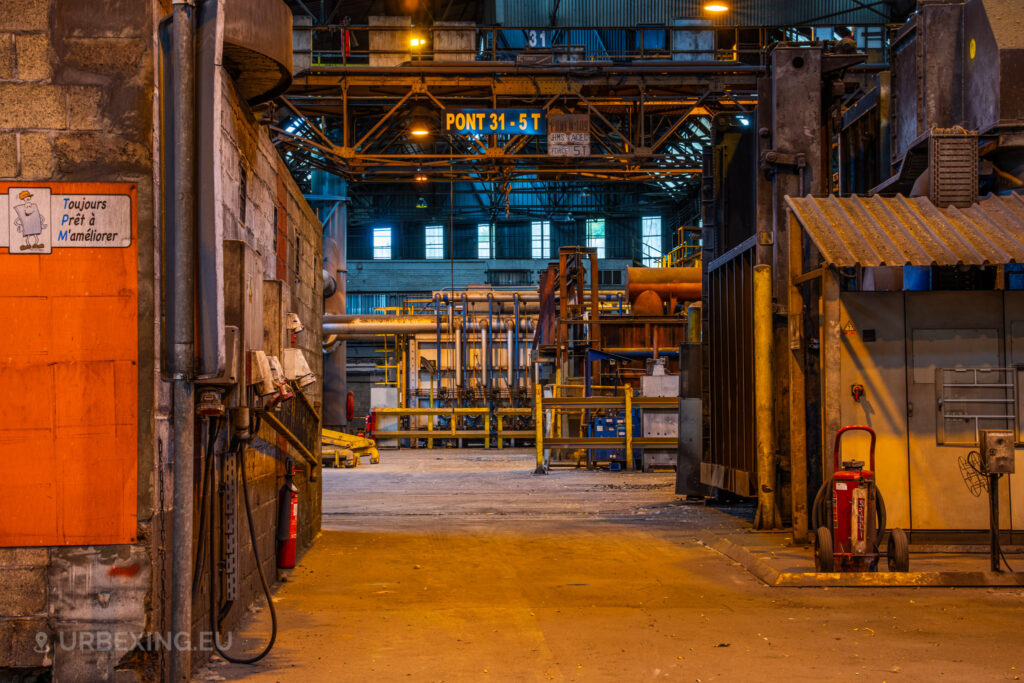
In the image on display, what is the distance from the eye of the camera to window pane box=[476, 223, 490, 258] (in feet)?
157

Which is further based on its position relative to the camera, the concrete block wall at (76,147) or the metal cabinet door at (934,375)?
the metal cabinet door at (934,375)

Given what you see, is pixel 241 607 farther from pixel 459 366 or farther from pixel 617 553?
pixel 459 366

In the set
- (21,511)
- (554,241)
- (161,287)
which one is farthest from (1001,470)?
(554,241)

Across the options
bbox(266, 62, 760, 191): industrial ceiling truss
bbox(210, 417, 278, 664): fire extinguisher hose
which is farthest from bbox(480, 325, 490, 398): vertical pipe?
bbox(210, 417, 278, 664): fire extinguisher hose

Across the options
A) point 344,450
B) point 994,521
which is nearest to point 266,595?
point 994,521

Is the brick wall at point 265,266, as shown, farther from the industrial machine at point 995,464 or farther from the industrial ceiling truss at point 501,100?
the industrial ceiling truss at point 501,100

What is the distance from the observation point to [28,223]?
5.17 m

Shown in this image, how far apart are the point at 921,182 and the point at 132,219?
8807mm

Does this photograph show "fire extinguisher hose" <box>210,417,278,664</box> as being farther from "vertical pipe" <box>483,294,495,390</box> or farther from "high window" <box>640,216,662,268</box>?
"high window" <box>640,216,662,268</box>

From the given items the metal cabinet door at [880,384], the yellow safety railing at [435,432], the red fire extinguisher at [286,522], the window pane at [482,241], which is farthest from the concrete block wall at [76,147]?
the window pane at [482,241]

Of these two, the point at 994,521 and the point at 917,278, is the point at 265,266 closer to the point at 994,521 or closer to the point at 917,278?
the point at 994,521

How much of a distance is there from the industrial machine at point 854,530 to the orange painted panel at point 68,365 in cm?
577

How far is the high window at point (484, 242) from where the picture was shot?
157 ft

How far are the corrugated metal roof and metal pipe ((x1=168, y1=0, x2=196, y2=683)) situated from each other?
596 centimetres
